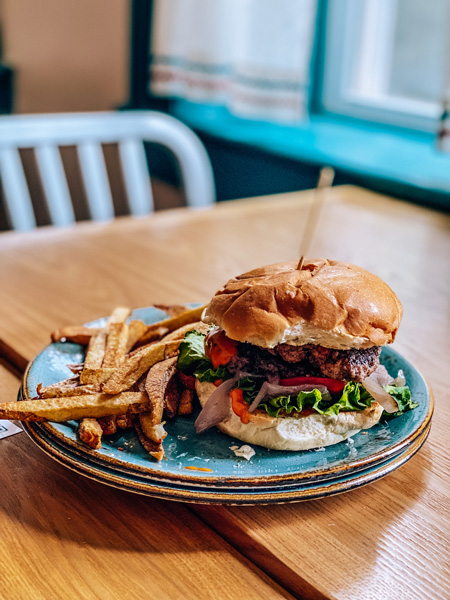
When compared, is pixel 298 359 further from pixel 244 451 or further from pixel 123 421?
pixel 123 421

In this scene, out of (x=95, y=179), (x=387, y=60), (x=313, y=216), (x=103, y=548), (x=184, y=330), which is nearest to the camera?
(x=103, y=548)

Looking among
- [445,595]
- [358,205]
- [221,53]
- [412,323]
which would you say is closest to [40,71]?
[221,53]

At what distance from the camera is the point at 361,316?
3.08 feet

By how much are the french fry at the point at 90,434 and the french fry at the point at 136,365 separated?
0.18ft

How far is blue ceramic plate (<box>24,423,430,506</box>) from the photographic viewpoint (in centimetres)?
81

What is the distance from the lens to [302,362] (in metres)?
0.98

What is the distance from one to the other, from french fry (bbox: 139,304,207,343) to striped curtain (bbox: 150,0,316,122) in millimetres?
2442

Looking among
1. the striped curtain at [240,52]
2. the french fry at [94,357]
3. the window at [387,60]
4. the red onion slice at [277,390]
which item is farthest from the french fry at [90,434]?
the striped curtain at [240,52]

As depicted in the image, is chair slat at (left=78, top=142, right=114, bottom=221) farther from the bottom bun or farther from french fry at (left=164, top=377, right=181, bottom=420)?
the bottom bun

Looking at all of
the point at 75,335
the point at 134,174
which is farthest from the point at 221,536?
the point at 134,174

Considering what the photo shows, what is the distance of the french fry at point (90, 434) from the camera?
0.87 m

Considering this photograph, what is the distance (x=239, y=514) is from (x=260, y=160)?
9.46 feet

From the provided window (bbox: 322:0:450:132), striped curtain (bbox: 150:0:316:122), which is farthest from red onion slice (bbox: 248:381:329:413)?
striped curtain (bbox: 150:0:316:122)

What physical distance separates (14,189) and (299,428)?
1.72 meters
